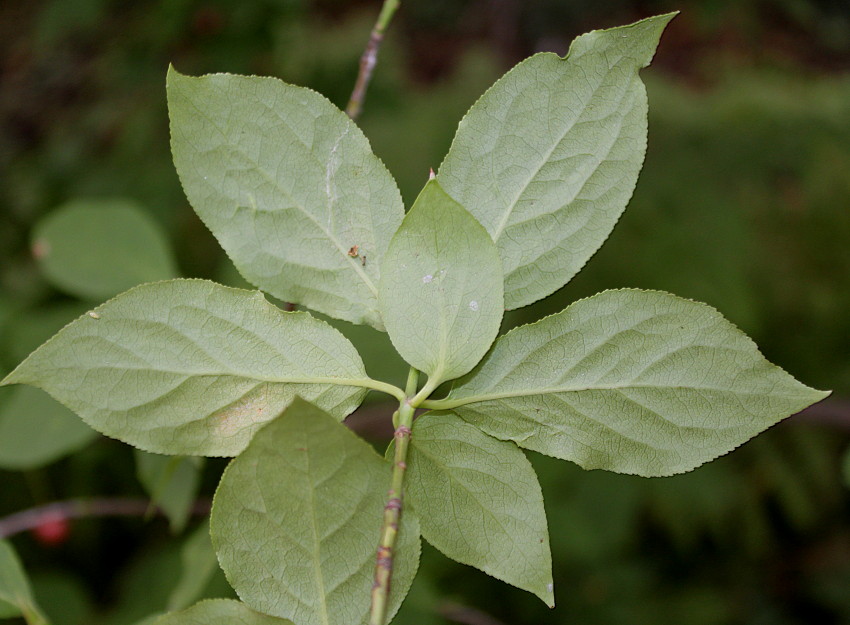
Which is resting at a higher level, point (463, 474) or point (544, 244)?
point (544, 244)

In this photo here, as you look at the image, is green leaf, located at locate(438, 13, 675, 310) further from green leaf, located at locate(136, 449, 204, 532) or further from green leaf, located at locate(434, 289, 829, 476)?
green leaf, located at locate(136, 449, 204, 532)

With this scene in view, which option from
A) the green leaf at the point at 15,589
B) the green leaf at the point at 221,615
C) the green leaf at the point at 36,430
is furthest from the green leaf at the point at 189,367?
the green leaf at the point at 36,430

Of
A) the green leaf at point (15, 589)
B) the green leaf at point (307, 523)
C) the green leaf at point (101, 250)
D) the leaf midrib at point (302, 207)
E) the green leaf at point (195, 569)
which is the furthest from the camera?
the green leaf at point (101, 250)

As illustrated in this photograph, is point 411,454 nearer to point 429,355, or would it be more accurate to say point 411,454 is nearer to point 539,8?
point 429,355

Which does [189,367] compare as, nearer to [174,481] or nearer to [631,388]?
[631,388]

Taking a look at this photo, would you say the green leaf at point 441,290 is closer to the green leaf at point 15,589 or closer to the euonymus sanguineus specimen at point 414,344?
the euonymus sanguineus specimen at point 414,344

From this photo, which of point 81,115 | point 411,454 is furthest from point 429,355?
point 81,115
